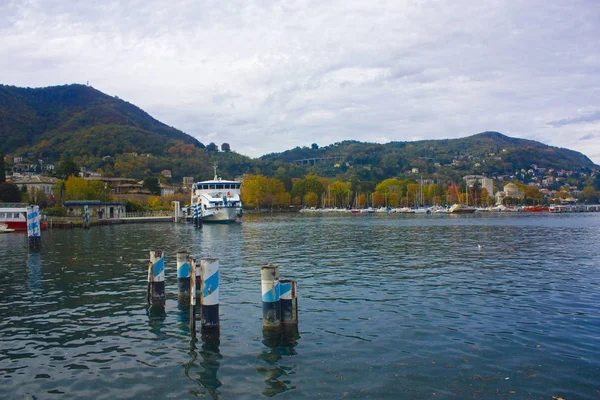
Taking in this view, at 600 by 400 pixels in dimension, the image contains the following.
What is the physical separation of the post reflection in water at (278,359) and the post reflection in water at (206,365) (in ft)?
3.70


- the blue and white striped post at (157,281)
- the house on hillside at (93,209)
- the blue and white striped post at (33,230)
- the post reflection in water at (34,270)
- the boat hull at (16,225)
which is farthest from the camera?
the house on hillside at (93,209)

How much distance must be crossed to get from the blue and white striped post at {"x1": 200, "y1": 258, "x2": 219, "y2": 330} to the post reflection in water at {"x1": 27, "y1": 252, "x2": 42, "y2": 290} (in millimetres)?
13071

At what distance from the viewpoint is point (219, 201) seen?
89.5 meters

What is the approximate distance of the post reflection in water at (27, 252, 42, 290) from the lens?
78.4 ft

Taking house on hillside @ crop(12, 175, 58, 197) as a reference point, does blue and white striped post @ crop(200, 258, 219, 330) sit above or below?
below

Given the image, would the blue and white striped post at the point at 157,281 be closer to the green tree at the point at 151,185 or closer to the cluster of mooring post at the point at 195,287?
the cluster of mooring post at the point at 195,287

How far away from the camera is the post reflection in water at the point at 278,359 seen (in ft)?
35.6

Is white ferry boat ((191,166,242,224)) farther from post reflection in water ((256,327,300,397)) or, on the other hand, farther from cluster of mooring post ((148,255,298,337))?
post reflection in water ((256,327,300,397))

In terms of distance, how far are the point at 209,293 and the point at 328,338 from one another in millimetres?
3778

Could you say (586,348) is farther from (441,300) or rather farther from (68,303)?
(68,303)

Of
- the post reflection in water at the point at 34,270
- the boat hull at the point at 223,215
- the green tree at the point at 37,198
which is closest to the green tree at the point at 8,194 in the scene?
the green tree at the point at 37,198

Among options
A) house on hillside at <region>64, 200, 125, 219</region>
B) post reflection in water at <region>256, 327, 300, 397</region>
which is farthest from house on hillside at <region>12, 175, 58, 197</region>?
post reflection in water at <region>256, 327, 300, 397</region>

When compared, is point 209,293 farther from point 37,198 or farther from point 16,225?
point 37,198

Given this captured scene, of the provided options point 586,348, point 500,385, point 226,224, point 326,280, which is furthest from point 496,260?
point 226,224
